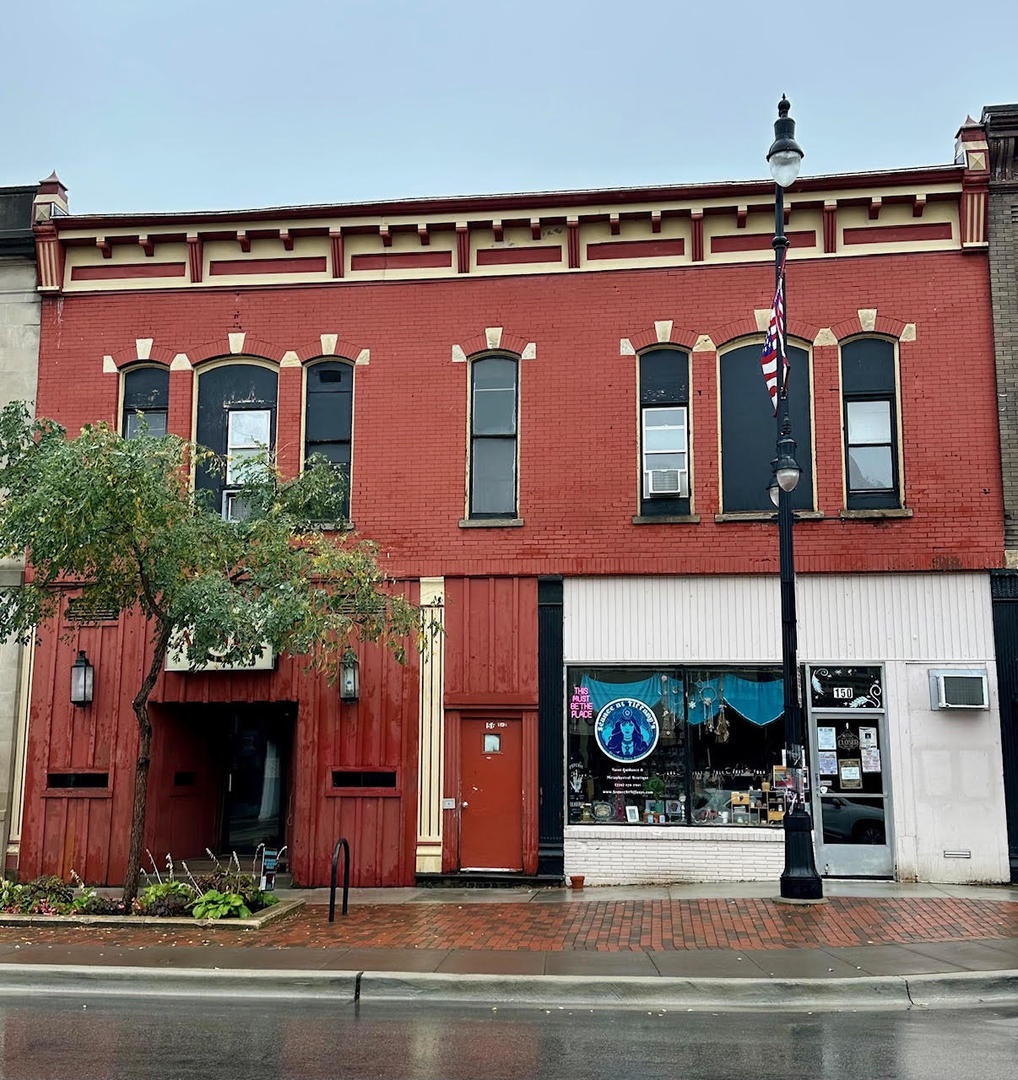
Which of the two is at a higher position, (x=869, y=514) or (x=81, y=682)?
(x=869, y=514)

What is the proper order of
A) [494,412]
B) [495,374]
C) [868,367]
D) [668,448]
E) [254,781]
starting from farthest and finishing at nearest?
[254,781]
[495,374]
[494,412]
[668,448]
[868,367]

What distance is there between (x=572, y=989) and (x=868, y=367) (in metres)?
9.78

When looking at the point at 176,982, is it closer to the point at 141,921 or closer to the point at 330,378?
the point at 141,921

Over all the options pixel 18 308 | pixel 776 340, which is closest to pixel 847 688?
pixel 776 340

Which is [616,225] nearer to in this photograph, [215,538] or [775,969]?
[215,538]

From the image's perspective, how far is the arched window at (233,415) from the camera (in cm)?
1666

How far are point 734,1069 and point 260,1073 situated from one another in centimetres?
300

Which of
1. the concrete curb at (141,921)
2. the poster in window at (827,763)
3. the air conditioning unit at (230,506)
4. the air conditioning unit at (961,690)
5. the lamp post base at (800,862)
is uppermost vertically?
the air conditioning unit at (230,506)

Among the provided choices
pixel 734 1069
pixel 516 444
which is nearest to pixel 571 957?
pixel 734 1069

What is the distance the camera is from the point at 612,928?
39.5 ft

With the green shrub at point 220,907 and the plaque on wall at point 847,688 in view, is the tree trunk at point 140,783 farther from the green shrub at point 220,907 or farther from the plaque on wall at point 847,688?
the plaque on wall at point 847,688

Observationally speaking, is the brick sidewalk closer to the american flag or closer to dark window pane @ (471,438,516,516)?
dark window pane @ (471,438,516,516)

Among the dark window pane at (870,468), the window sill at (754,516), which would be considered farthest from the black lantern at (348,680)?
the dark window pane at (870,468)

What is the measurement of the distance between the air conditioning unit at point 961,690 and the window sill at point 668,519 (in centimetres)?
371
